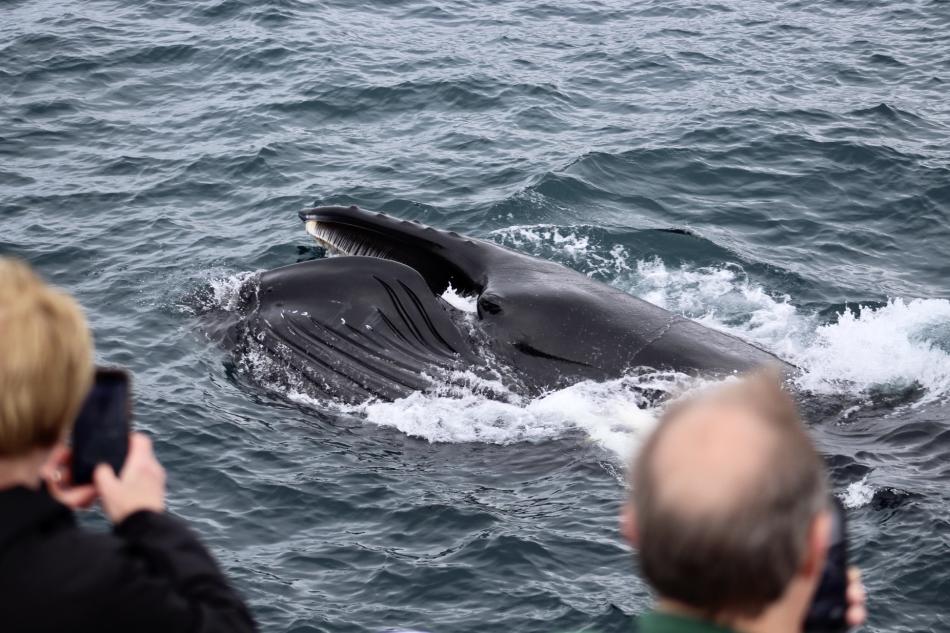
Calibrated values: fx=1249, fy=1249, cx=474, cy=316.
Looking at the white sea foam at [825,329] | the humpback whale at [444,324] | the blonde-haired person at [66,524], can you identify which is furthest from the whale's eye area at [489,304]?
the blonde-haired person at [66,524]

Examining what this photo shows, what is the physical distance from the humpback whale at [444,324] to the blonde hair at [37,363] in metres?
7.66

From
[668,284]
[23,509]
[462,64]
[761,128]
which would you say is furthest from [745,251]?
[23,509]

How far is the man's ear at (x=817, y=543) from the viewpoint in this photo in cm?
267

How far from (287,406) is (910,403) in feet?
17.7

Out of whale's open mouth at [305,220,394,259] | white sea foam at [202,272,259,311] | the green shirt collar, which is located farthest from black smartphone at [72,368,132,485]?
white sea foam at [202,272,259,311]

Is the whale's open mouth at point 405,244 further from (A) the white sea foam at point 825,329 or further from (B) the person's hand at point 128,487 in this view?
(B) the person's hand at point 128,487

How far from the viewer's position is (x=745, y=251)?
15641 mm

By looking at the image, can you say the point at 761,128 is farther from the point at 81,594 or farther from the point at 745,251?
the point at 81,594

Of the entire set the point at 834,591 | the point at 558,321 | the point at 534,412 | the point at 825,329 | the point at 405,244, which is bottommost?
the point at 825,329

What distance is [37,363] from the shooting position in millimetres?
2965

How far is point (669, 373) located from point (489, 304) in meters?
1.67

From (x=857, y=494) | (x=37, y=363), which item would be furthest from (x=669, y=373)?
(x=37, y=363)

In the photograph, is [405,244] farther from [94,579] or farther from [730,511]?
[730,511]

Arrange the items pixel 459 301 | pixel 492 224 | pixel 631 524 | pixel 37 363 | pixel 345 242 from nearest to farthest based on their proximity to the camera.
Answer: pixel 631 524
pixel 37 363
pixel 459 301
pixel 345 242
pixel 492 224
